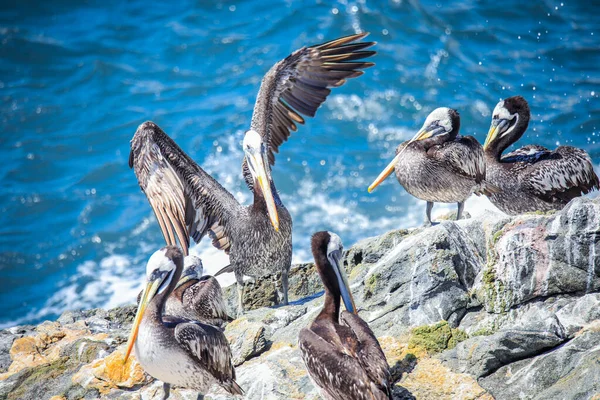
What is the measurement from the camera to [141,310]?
15.4ft

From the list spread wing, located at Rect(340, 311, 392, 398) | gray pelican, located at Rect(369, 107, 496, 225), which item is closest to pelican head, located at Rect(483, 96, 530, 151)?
gray pelican, located at Rect(369, 107, 496, 225)

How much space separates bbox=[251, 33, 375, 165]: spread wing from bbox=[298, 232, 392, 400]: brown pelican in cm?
294

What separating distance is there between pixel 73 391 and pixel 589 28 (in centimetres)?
1293

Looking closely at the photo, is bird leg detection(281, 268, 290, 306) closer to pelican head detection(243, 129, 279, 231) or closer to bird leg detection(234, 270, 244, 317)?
bird leg detection(234, 270, 244, 317)

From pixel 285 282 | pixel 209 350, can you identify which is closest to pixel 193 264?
pixel 285 282

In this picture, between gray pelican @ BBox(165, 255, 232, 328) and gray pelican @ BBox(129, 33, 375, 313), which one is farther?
gray pelican @ BBox(129, 33, 375, 313)

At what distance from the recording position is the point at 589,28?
46.8 feet

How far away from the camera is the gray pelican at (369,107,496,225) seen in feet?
21.3

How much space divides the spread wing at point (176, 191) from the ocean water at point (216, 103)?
4.10 metres

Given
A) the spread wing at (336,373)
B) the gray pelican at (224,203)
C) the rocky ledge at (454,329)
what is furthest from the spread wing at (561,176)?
the spread wing at (336,373)

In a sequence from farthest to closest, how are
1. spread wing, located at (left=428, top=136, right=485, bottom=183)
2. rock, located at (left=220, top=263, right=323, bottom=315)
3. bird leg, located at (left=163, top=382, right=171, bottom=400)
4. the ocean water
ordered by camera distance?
the ocean water < rock, located at (left=220, top=263, right=323, bottom=315) < spread wing, located at (left=428, top=136, right=485, bottom=183) < bird leg, located at (left=163, top=382, right=171, bottom=400)

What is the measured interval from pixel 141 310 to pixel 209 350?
555 millimetres

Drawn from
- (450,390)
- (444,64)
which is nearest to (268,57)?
(444,64)

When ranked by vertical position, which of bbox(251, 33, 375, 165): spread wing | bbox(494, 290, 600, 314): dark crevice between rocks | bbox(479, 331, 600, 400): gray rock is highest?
bbox(251, 33, 375, 165): spread wing
